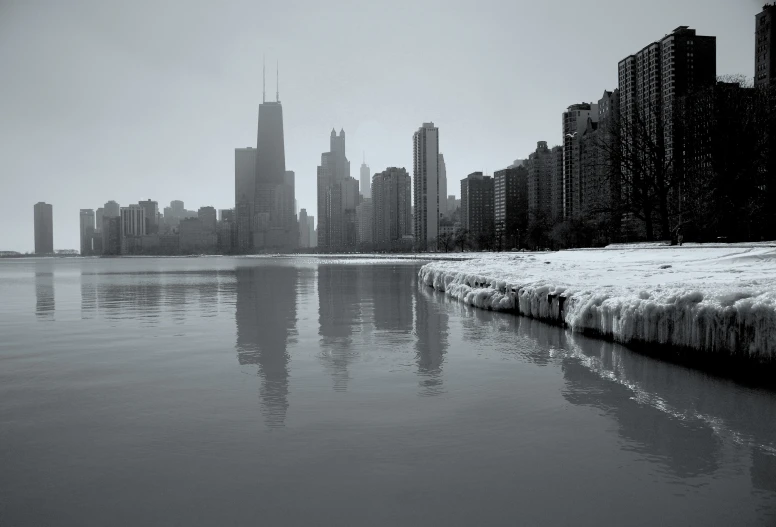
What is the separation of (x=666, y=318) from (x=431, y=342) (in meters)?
5.68

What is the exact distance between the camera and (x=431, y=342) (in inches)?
591

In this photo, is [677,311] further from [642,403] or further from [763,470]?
[763,470]

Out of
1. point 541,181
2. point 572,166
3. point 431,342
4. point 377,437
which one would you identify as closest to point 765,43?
point 572,166

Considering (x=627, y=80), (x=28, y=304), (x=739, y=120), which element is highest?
(x=627, y=80)

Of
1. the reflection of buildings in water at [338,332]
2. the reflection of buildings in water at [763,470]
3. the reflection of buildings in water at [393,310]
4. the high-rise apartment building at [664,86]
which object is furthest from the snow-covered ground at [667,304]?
the high-rise apartment building at [664,86]

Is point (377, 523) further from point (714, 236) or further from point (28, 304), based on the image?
point (714, 236)

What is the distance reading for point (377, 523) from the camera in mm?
5066

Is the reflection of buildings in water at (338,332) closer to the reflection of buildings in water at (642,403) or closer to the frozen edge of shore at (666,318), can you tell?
the reflection of buildings in water at (642,403)

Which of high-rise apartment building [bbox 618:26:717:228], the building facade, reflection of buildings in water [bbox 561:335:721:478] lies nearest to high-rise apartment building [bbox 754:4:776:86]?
high-rise apartment building [bbox 618:26:717:228]

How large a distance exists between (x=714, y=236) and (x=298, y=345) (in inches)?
1740

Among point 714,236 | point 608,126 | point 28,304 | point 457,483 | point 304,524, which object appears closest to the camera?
point 304,524

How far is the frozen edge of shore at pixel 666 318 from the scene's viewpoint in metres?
9.83

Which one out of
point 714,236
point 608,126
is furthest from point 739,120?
point 608,126

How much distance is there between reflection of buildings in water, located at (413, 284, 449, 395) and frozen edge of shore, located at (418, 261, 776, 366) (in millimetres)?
3433
